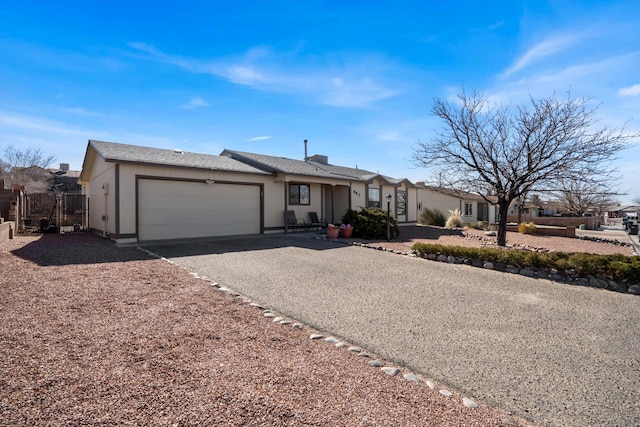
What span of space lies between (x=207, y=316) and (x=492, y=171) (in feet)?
31.3

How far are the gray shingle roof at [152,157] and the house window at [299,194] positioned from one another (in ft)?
6.59

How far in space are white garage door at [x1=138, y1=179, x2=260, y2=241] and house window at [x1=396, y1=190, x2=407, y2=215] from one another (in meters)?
9.80

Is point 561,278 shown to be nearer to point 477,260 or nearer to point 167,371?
point 477,260

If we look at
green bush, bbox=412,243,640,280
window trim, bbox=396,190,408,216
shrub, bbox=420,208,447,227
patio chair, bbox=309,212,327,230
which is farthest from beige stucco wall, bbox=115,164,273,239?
shrub, bbox=420,208,447,227

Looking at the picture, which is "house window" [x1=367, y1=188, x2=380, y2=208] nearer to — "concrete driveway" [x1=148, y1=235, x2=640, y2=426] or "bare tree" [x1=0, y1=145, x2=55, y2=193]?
"concrete driveway" [x1=148, y1=235, x2=640, y2=426]

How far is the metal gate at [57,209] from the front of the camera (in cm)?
1535

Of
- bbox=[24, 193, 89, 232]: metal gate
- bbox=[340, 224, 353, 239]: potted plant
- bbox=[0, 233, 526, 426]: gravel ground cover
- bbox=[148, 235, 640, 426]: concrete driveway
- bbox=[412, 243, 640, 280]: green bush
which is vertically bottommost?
bbox=[148, 235, 640, 426]: concrete driveway

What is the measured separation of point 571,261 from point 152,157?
1203cm

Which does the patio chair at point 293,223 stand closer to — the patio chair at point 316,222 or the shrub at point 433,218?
the patio chair at point 316,222

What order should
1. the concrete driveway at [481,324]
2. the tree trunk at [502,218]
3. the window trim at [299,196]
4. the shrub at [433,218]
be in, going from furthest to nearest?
the shrub at [433,218] → the window trim at [299,196] → the tree trunk at [502,218] → the concrete driveway at [481,324]

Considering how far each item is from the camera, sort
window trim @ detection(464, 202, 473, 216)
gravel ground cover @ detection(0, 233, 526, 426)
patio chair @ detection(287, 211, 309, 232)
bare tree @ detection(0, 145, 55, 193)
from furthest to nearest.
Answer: window trim @ detection(464, 202, 473, 216)
bare tree @ detection(0, 145, 55, 193)
patio chair @ detection(287, 211, 309, 232)
gravel ground cover @ detection(0, 233, 526, 426)

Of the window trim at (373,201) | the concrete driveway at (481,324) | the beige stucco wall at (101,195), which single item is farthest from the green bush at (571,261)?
the beige stucco wall at (101,195)

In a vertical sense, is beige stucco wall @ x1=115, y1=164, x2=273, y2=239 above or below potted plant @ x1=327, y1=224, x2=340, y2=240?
above

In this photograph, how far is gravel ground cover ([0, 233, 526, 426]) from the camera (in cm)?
216
